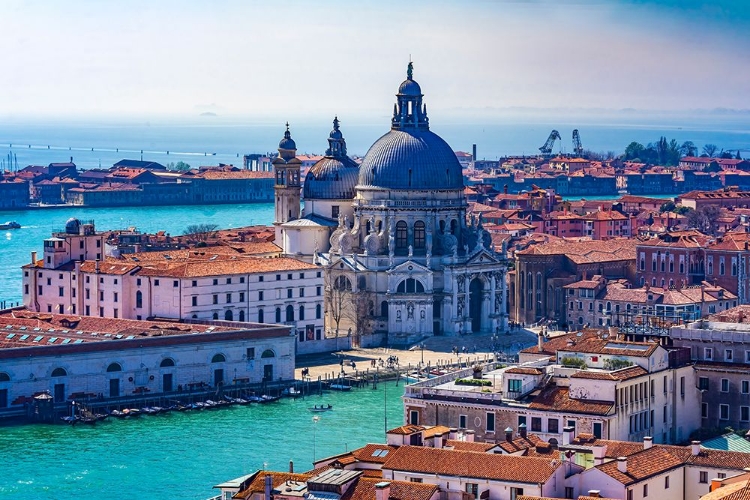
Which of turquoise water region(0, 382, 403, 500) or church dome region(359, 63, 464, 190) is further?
church dome region(359, 63, 464, 190)

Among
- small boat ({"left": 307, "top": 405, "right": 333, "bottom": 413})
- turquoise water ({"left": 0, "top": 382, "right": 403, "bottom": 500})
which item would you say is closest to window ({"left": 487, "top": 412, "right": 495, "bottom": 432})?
turquoise water ({"left": 0, "top": 382, "right": 403, "bottom": 500})

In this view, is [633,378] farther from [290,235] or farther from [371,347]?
[290,235]

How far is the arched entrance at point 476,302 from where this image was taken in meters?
64.2

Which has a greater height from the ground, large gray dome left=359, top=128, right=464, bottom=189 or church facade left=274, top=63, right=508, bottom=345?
large gray dome left=359, top=128, right=464, bottom=189

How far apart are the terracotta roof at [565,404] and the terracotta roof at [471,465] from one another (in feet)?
15.1

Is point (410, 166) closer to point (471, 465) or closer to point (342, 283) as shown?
point (342, 283)

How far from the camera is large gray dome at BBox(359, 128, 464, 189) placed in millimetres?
64562

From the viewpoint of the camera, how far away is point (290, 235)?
66375 mm

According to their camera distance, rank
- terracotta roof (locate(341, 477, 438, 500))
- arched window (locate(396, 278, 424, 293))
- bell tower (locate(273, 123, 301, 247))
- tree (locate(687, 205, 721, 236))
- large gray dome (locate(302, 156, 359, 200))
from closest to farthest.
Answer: terracotta roof (locate(341, 477, 438, 500))
arched window (locate(396, 278, 424, 293))
large gray dome (locate(302, 156, 359, 200))
bell tower (locate(273, 123, 301, 247))
tree (locate(687, 205, 721, 236))

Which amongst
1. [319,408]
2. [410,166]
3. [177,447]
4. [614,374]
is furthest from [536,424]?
[410,166]

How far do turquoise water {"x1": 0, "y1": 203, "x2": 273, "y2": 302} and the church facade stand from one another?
2187cm

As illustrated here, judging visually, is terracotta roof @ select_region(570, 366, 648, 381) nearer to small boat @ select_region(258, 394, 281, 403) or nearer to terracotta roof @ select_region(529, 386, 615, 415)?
terracotta roof @ select_region(529, 386, 615, 415)

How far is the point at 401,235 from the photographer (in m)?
64.7

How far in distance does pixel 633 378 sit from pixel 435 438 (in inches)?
181
